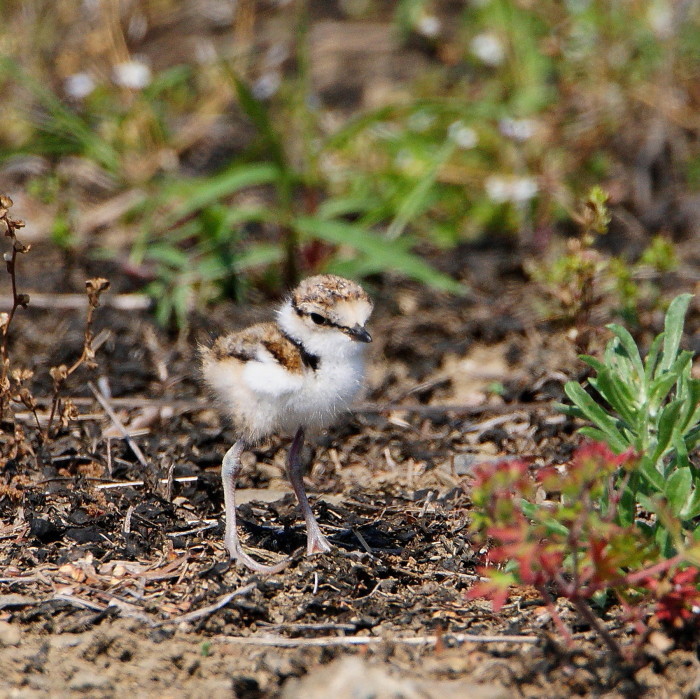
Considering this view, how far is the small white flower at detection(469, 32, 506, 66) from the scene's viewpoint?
678cm

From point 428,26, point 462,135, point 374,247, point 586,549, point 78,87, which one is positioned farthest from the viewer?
point 428,26

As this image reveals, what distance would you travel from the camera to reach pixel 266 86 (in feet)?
22.8

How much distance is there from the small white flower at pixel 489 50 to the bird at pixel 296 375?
12.7ft

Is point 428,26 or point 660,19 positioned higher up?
point 428,26

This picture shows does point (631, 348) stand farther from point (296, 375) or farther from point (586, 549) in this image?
point (296, 375)

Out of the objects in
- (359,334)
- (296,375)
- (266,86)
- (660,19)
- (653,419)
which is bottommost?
(653,419)

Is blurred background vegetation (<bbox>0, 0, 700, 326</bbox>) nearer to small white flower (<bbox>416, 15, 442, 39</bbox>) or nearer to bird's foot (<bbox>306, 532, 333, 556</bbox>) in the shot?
small white flower (<bbox>416, 15, 442, 39</bbox>)

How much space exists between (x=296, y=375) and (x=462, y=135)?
132 inches


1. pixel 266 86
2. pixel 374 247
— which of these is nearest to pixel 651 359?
pixel 374 247

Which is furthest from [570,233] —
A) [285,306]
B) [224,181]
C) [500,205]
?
[285,306]

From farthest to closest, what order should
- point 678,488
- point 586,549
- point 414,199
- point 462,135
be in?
point 462,135, point 414,199, point 678,488, point 586,549

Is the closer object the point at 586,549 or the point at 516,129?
the point at 586,549

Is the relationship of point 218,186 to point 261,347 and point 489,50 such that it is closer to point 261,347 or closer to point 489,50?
point 261,347

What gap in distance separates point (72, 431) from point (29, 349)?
995mm
